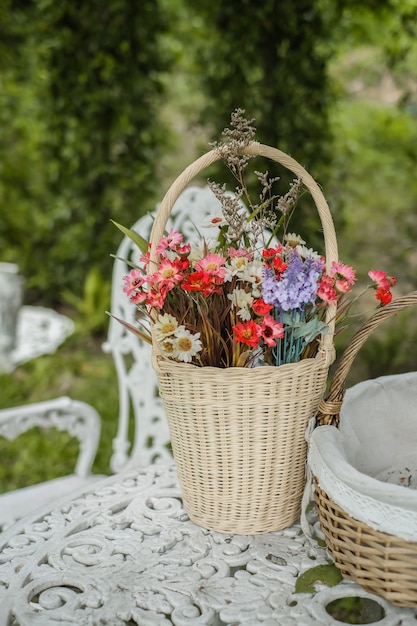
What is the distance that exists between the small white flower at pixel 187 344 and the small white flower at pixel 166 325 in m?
0.02

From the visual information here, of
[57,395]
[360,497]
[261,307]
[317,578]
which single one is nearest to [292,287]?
[261,307]

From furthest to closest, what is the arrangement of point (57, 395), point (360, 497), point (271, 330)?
point (57, 395) → point (271, 330) → point (360, 497)

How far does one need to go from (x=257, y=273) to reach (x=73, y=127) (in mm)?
3167

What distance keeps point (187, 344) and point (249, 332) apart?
103 mm

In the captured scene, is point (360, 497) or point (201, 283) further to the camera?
point (201, 283)

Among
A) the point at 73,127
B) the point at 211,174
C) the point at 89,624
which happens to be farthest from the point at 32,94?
the point at 89,624

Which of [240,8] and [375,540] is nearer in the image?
[375,540]

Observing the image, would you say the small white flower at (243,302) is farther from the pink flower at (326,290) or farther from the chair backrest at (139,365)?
the chair backrest at (139,365)

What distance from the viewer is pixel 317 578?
109 cm

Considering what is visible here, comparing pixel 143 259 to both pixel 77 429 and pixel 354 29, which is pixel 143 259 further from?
pixel 354 29

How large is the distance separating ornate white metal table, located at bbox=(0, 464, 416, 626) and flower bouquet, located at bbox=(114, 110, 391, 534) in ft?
0.26

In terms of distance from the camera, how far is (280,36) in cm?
342

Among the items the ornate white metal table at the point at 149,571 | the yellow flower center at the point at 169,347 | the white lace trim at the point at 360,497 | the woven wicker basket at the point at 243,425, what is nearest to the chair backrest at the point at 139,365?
the ornate white metal table at the point at 149,571

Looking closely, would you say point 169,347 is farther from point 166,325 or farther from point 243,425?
point 243,425
